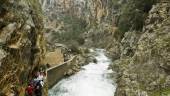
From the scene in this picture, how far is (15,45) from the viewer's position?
22625mm

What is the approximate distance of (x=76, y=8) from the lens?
157625 mm

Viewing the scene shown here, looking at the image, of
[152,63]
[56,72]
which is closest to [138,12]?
[56,72]

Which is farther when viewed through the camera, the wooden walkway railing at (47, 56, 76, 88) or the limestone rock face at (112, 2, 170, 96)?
the wooden walkway railing at (47, 56, 76, 88)

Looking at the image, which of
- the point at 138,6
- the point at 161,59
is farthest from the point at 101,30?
the point at 161,59

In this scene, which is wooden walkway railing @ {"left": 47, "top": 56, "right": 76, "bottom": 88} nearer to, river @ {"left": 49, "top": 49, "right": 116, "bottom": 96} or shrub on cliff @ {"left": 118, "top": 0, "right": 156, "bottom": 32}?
river @ {"left": 49, "top": 49, "right": 116, "bottom": 96}

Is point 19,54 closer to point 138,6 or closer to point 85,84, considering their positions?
point 85,84

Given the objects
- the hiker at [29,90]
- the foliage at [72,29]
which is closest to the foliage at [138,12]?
the hiker at [29,90]

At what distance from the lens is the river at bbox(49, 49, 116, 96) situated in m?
36.1

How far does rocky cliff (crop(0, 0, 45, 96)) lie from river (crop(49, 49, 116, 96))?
34.2ft

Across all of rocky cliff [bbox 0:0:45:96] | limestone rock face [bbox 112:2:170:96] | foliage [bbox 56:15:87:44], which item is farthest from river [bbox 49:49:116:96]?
foliage [bbox 56:15:87:44]

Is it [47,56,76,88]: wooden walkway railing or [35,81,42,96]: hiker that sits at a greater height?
[35,81,42,96]: hiker

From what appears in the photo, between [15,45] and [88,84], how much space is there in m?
19.5

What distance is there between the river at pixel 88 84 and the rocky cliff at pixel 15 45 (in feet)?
34.2

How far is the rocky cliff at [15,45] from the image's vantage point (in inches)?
830
